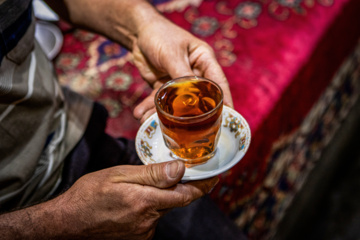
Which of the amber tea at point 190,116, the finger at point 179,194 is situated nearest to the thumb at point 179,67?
the amber tea at point 190,116

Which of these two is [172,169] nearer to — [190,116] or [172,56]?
[190,116]

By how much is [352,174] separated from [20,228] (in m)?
1.83

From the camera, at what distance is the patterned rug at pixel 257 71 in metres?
1.30

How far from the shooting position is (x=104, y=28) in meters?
1.18

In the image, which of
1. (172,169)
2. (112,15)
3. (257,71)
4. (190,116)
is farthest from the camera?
(257,71)

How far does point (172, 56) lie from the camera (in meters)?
0.94

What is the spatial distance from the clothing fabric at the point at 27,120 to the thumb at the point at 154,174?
29 centimetres

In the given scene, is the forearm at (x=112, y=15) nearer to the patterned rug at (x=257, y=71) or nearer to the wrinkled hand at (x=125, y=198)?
the patterned rug at (x=257, y=71)

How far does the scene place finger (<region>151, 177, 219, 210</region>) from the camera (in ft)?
2.19

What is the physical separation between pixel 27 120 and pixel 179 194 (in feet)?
1.45

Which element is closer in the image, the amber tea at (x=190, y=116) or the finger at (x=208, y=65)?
the amber tea at (x=190, y=116)

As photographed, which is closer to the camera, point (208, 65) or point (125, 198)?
point (125, 198)

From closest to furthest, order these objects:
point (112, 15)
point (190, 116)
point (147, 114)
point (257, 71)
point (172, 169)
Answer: point (172, 169)
point (190, 116)
point (147, 114)
point (112, 15)
point (257, 71)

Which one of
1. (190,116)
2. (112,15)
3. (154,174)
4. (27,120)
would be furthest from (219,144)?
(112,15)
